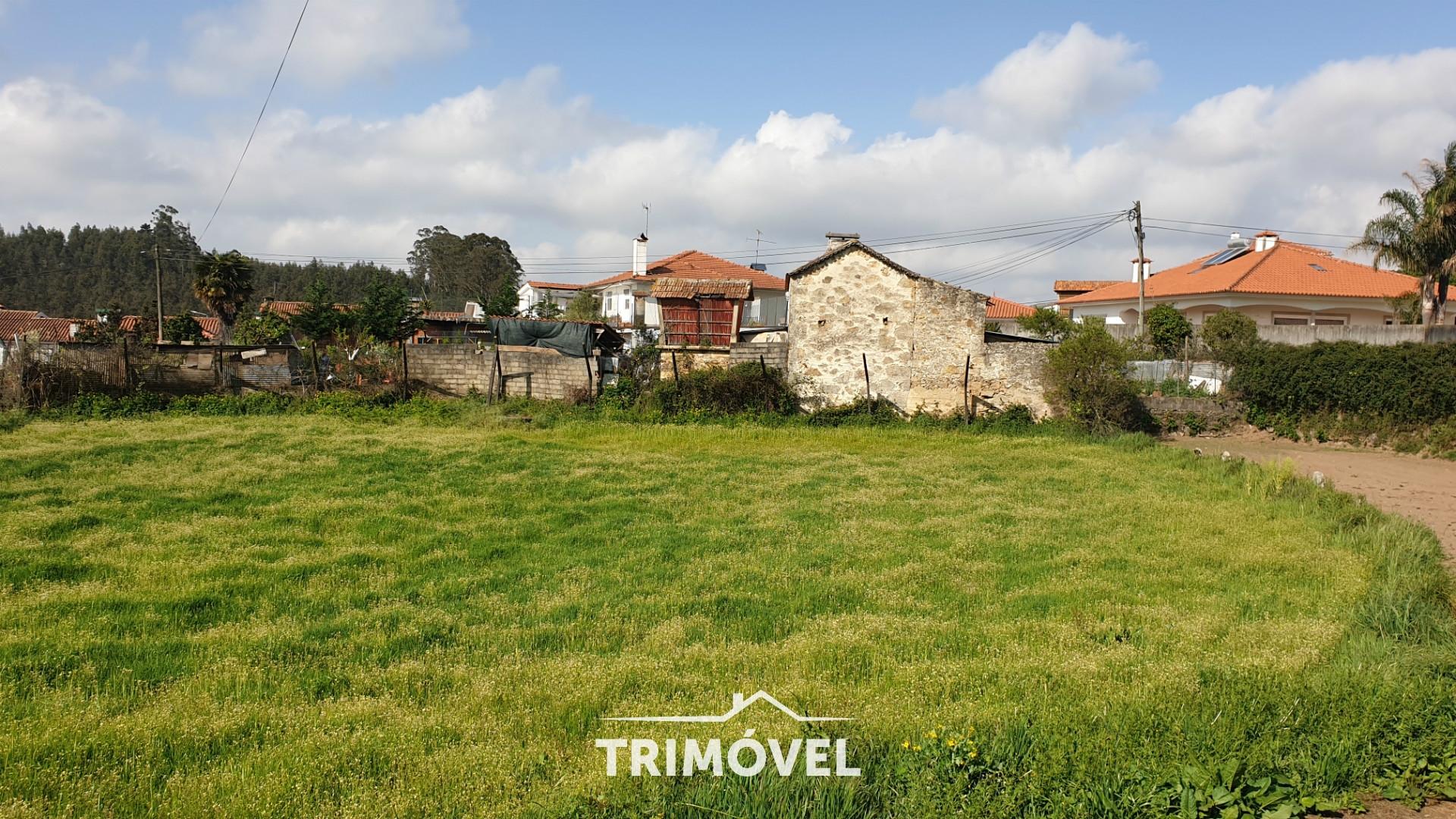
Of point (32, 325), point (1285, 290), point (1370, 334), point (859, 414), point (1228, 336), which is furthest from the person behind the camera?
point (32, 325)

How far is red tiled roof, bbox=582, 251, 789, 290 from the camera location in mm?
39000

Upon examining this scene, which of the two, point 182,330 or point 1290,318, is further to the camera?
point 182,330

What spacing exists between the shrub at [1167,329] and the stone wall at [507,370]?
1734 centimetres

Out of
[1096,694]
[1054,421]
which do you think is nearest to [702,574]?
[1096,694]

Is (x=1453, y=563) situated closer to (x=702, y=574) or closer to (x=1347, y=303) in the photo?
(x=702, y=574)

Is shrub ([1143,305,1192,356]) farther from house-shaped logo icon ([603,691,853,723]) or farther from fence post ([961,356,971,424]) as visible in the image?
house-shaped logo icon ([603,691,853,723])

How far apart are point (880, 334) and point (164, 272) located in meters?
76.3

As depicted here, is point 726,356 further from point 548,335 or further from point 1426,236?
point 1426,236

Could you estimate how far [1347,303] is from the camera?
33.8 meters

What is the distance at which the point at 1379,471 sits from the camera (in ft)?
47.3

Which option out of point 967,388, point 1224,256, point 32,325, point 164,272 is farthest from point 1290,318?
point 164,272

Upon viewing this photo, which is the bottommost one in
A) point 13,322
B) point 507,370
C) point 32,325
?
point 507,370

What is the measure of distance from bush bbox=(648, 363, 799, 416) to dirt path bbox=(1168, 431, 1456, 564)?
8.66 m

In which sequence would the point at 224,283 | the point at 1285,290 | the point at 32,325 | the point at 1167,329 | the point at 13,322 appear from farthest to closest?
the point at 13,322, the point at 32,325, the point at 224,283, the point at 1285,290, the point at 1167,329
